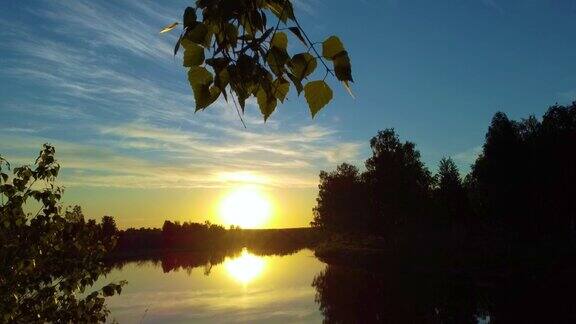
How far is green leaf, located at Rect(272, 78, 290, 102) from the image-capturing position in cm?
177

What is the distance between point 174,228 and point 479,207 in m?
117

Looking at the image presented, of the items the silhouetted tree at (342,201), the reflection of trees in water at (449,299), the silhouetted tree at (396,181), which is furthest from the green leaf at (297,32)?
the silhouetted tree at (342,201)

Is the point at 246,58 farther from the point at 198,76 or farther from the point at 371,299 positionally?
the point at 371,299

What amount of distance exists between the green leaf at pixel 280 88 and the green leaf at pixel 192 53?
300mm

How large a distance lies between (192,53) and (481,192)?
5003 centimetres

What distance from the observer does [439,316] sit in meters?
28.2

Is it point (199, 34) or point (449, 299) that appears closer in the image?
point (199, 34)

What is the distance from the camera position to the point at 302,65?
1656mm

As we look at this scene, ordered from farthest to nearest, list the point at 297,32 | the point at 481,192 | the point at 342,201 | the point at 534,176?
the point at 342,201, the point at 481,192, the point at 534,176, the point at 297,32

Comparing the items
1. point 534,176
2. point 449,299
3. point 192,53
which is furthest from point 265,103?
point 534,176

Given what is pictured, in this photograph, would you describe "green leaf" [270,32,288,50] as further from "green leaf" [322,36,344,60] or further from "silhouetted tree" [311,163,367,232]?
"silhouetted tree" [311,163,367,232]

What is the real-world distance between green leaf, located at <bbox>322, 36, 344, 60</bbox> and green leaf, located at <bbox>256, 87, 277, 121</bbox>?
0.30 metres

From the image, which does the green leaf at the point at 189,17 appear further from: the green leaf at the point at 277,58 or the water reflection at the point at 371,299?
the water reflection at the point at 371,299

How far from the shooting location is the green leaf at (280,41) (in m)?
1.64
